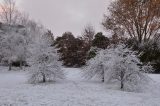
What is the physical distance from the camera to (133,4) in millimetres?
31422

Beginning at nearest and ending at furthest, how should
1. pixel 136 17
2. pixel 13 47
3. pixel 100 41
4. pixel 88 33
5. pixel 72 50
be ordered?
pixel 136 17 → pixel 13 47 → pixel 100 41 → pixel 72 50 → pixel 88 33

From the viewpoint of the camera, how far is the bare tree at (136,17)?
31102 millimetres

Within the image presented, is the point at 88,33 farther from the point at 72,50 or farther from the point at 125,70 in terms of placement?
the point at 125,70

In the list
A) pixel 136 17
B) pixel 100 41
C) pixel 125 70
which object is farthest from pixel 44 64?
pixel 100 41

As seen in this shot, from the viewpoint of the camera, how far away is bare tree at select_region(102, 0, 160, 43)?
3110cm

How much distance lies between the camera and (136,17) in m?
31.4

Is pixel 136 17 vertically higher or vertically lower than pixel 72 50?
higher

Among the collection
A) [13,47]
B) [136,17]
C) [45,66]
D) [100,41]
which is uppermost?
[136,17]

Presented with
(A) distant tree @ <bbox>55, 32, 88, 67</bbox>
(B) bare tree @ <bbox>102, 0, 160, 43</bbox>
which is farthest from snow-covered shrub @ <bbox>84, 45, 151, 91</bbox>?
(A) distant tree @ <bbox>55, 32, 88, 67</bbox>

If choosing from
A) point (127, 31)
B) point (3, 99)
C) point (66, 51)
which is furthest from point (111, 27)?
point (3, 99)

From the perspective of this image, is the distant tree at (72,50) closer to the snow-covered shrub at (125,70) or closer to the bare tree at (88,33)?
the bare tree at (88,33)

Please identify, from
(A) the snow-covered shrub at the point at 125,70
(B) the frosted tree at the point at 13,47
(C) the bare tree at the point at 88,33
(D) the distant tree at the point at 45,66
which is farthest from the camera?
(C) the bare tree at the point at 88,33

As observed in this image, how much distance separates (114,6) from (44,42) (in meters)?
13.8

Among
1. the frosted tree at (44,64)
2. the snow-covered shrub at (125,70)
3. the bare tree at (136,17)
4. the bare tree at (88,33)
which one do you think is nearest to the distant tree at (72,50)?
the bare tree at (88,33)
